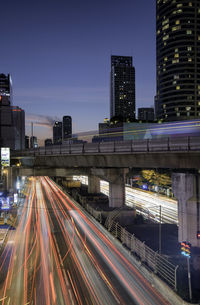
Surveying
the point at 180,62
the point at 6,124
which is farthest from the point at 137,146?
the point at 6,124

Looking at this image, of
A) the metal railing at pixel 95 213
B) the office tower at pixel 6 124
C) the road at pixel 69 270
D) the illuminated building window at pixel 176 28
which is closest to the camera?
the road at pixel 69 270

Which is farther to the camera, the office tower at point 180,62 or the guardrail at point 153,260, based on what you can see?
the office tower at point 180,62

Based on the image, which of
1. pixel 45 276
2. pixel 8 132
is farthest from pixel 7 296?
pixel 8 132

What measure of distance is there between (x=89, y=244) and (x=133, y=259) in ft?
15.5

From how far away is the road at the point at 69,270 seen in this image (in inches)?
491

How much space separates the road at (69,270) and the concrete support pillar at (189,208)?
20.2 ft

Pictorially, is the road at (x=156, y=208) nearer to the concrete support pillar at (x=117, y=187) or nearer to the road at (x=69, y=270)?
the concrete support pillar at (x=117, y=187)

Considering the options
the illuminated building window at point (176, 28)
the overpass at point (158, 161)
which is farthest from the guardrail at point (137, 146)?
the illuminated building window at point (176, 28)

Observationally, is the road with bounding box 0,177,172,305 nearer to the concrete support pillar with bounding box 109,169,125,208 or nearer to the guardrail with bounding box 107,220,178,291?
the guardrail with bounding box 107,220,178,291

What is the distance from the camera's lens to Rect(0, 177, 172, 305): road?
12469 mm

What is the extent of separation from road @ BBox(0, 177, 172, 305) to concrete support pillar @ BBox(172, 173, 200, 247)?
20.2ft

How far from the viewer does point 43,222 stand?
91.8 ft

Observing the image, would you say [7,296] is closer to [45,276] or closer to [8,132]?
[45,276]

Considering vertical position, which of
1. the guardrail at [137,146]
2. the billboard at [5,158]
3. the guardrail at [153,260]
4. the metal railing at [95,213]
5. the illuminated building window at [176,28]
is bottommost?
the metal railing at [95,213]
